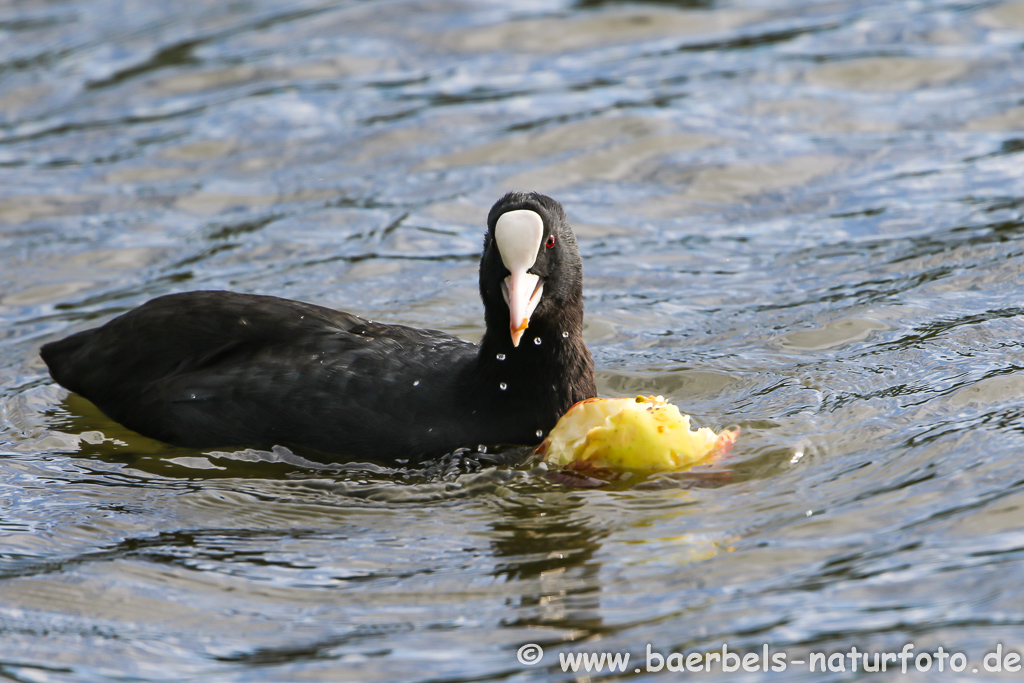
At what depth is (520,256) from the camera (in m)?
4.13

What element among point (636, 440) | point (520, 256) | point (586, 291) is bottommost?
point (636, 440)

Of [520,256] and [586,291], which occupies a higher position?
[520,256]

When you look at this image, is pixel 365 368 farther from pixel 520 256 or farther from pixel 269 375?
pixel 520 256

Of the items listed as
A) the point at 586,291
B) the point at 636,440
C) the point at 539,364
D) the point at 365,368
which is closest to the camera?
the point at 636,440

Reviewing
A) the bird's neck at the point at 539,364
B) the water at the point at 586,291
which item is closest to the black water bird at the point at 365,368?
the bird's neck at the point at 539,364

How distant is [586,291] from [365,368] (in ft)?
6.75

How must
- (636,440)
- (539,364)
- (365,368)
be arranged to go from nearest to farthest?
(636,440) → (539,364) → (365,368)

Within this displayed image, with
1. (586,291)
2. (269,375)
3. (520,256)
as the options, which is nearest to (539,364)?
(520,256)

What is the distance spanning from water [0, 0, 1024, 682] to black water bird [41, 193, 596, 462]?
142 mm

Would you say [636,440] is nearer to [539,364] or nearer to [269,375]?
[539,364]

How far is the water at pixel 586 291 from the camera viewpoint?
131 inches

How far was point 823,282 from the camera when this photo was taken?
20.1ft

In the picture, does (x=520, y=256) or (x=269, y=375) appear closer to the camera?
(x=520, y=256)

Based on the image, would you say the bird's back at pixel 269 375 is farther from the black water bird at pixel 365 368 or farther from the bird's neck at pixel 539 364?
the bird's neck at pixel 539 364
